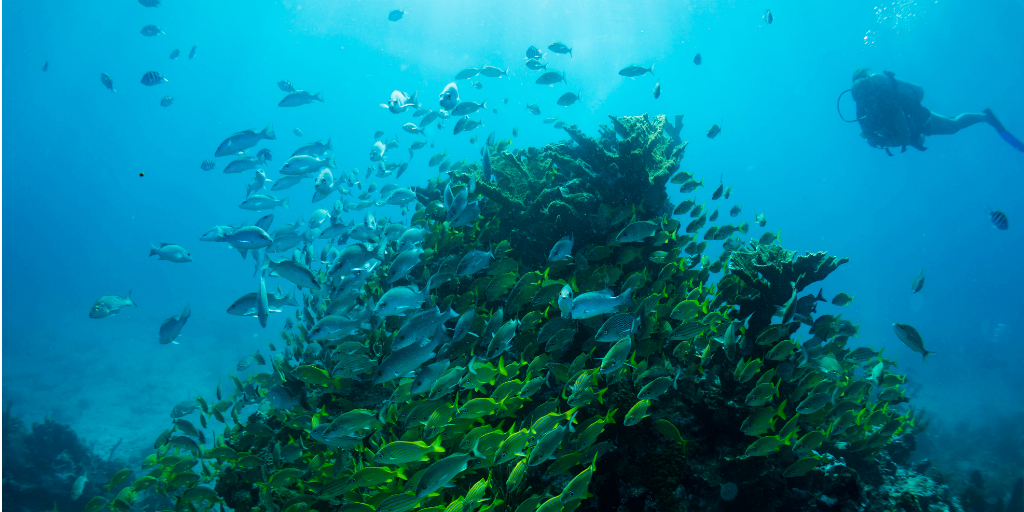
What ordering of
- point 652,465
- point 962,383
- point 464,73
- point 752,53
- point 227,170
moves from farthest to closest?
point 752,53
point 962,383
point 464,73
point 227,170
point 652,465

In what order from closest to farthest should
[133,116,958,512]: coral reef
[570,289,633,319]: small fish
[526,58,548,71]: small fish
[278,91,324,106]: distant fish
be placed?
[133,116,958,512]: coral reef < [570,289,633,319]: small fish < [278,91,324,106]: distant fish < [526,58,548,71]: small fish

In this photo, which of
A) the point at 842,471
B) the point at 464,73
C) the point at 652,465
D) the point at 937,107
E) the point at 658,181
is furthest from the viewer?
the point at 937,107

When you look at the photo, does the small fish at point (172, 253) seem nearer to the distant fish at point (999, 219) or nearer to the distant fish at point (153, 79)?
the distant fish at point (153, 79)

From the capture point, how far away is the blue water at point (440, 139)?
122 ft

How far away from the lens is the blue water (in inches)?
1462

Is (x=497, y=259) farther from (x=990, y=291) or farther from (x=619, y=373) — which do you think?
(x=990, y=291)

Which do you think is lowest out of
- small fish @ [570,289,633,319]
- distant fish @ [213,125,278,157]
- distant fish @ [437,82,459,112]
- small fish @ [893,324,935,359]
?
small fish @ [893,324,935,359]

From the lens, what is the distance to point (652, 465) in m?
3.57

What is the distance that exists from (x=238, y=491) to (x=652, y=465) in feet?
16.7

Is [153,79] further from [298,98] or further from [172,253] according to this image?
[172,253]

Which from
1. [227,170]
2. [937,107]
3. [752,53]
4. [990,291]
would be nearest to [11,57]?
[227,170]

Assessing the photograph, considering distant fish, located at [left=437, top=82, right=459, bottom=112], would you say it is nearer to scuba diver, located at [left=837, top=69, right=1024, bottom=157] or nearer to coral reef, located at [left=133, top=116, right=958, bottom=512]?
coral reef, located at [left=133, top=116, right=958, bottom=512]

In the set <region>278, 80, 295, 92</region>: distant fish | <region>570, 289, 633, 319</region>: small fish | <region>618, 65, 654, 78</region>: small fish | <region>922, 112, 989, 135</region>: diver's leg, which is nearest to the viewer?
<region>570, 289, 633, 319</region>: small fish

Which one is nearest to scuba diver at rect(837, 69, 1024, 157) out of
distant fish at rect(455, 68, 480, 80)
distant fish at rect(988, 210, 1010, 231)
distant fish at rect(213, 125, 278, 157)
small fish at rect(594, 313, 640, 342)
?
distant fish at rect(988, 210, 1010, 231)
